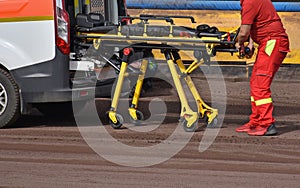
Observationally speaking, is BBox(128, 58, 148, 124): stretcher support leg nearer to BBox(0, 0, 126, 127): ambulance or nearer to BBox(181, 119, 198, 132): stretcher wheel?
BBox(0, 0, 126, 127): ambulance

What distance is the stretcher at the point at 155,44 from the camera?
974 cm

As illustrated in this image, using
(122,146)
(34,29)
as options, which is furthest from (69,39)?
(122,146)

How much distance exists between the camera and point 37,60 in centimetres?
981

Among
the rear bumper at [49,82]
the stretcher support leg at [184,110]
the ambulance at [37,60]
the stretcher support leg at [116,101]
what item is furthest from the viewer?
the stretcher support leg at [116,101]

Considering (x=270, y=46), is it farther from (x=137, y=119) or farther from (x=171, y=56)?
(x=137, y=119)

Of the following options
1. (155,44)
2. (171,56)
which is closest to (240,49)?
(171,56)

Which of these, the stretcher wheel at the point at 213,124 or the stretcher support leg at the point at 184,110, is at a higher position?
the stretcher support leg at the point at 184,110

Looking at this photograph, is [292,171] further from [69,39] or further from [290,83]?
[290,83]

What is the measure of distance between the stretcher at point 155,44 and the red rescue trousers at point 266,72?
1.25 feet

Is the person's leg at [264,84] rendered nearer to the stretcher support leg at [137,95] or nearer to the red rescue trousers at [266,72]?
the red rescue trousers at [266,72]

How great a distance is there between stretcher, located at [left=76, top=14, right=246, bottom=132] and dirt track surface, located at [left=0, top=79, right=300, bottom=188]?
23 cm

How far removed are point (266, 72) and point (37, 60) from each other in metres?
2.59

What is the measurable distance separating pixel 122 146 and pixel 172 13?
735 centimetres

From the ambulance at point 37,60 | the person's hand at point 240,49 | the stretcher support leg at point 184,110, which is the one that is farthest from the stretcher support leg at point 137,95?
the person's hand at point 240,49
